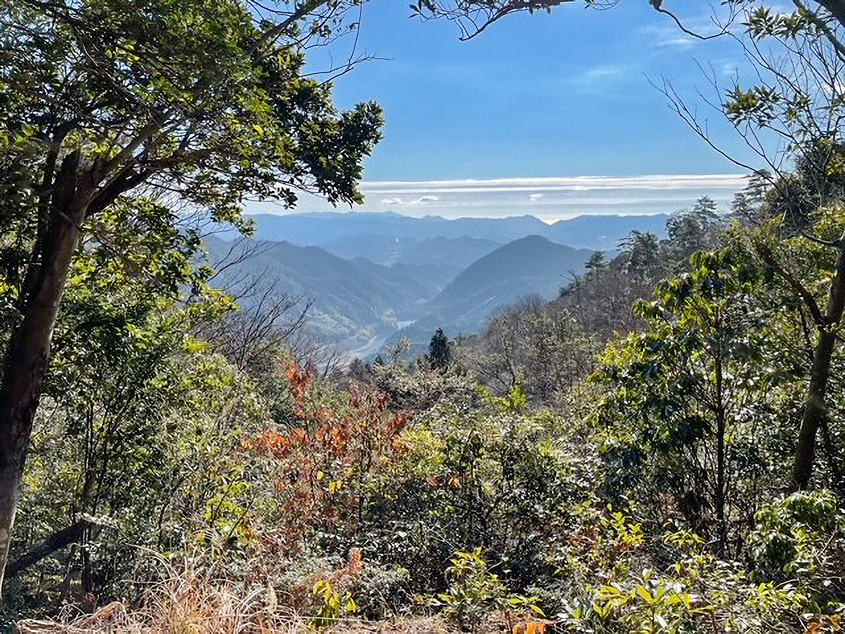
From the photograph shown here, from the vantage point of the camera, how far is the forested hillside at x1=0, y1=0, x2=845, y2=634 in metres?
2.41

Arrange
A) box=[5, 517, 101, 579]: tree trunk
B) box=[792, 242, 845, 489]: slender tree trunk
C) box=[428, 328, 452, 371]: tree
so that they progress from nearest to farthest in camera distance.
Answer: box=[792, 242, 845, 489]: slender tree trunk → box=[5, 517, 101, 579]: tree trunk → box=[428, 328, 452, 371]: tree

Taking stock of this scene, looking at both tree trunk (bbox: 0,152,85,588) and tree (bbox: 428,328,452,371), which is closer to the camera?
tree trunk (bbox: 0,152,85,588)

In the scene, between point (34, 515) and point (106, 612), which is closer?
point (106, 612)

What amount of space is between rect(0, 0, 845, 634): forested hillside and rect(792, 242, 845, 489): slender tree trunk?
0.06 feet

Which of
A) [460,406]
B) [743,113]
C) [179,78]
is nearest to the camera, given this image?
[179,78]

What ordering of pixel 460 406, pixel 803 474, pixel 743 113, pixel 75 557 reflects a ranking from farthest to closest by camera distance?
pixel 460 406 < pixel 75 557 < pixel 743 113 < pixel 803 474

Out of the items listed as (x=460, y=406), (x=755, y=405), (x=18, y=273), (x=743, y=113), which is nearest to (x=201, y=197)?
(x=18, y=273)

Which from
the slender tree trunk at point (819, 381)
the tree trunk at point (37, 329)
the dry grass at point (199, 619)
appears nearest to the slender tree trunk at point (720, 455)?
the slender tree trunk at point (819, 381)

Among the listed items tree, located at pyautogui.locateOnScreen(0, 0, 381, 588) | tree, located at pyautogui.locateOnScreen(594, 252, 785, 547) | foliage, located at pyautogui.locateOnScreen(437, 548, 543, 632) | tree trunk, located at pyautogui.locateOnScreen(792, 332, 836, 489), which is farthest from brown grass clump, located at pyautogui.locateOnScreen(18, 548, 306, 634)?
tree trunk, located at pyautogui.locateOnScreen(792, 332, 836, 489)

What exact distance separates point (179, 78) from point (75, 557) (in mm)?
4316

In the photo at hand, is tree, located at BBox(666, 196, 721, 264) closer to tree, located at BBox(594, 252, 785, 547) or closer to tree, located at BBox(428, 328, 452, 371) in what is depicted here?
tree, located at BBox(428, 328, 452, 371)

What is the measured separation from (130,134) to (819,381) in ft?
15.8

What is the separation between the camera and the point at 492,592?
8.94ft

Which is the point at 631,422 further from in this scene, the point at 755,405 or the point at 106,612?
the point at 106,612
